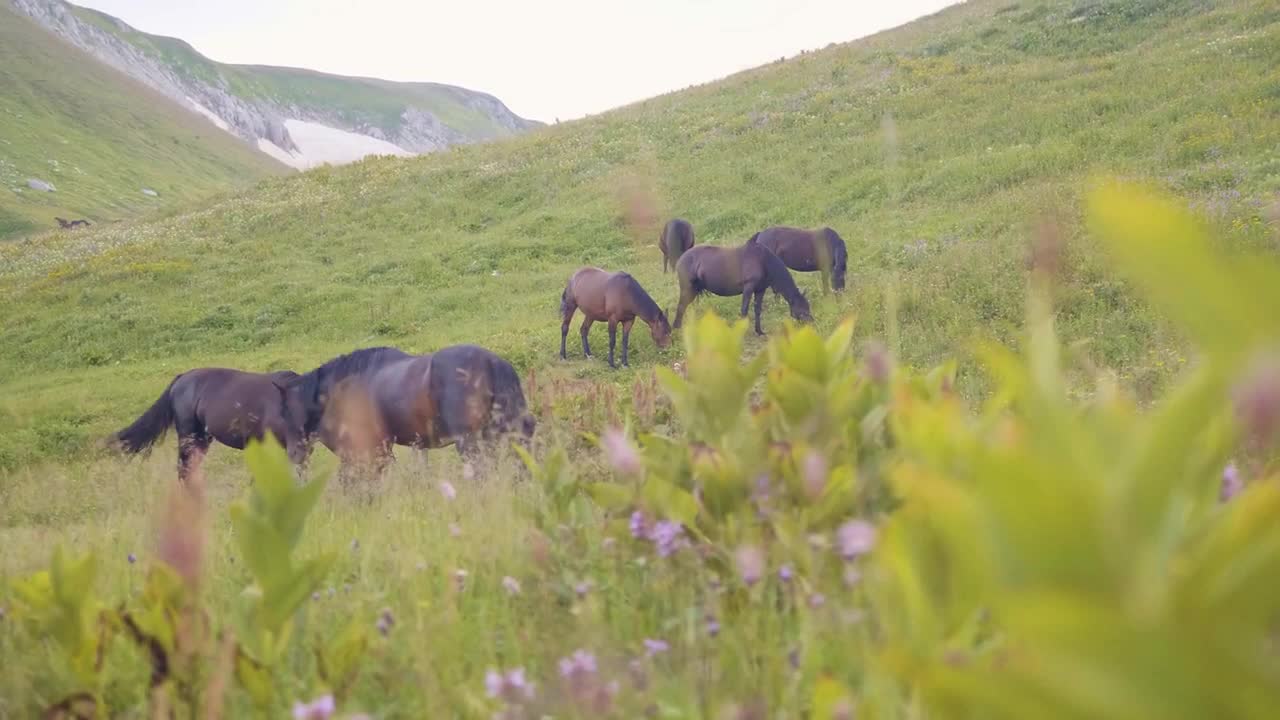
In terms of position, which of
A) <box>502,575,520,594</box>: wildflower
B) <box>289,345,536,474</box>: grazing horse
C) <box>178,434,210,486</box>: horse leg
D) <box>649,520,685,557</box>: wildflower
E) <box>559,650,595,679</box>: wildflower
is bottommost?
<box>178,434,210,486</box>: horse leg

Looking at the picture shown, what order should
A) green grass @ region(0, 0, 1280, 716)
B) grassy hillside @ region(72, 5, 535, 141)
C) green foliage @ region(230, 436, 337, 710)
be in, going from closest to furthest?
green foliage @ region(230, 436, 337, 710), green grass @ region(0, 0, 1280, 716), grassy hillside @ region(72, 5, 535, 141)

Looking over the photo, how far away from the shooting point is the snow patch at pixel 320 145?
449 feet

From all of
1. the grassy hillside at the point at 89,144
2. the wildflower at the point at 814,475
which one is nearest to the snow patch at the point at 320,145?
the grassy hillside at the point at 89,144

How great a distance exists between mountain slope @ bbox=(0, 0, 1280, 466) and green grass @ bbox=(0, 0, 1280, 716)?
0.11m

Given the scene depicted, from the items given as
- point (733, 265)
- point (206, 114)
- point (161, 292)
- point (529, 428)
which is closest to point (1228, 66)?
point (733, 265)

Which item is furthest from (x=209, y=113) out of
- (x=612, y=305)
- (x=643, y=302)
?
(x=643, y=302)

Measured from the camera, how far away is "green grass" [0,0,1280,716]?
321 cm

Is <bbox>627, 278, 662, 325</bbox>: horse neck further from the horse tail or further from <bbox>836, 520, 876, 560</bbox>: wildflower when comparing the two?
<bbox>836, 520, 876, 560</bbox>: wildflower

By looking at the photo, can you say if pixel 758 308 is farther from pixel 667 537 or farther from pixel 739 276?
pixel 667 537

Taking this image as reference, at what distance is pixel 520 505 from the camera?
3289mm

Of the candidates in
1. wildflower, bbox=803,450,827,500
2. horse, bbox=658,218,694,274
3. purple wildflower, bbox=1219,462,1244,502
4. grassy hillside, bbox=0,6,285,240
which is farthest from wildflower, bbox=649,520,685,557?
grassy hillside, bbox=0,6,285,240

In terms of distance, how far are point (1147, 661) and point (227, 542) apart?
15.0ft

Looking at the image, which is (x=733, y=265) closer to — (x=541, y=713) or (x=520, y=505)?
(x=520, y=505)

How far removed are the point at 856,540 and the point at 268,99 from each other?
18400 centimetres
